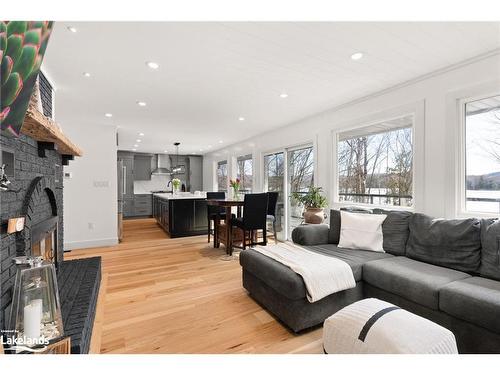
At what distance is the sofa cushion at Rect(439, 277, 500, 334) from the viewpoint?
146cm

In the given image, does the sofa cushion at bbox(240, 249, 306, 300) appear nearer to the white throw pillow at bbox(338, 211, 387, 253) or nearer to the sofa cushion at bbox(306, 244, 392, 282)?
the sofa cushion at bbox(306, 244, 392, 282)

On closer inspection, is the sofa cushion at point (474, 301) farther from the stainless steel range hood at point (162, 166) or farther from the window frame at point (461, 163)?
the stainless steel range hood at point (162, 166)

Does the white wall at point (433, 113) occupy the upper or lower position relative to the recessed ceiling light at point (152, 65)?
lower

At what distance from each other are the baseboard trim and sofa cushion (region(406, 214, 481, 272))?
16.1 ft

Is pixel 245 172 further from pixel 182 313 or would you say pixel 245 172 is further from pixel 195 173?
pixel 182 313

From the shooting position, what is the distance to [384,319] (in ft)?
4.38

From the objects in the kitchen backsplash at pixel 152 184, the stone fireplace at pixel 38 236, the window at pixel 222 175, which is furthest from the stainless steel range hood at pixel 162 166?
the stone fireplace at pixel 38 236

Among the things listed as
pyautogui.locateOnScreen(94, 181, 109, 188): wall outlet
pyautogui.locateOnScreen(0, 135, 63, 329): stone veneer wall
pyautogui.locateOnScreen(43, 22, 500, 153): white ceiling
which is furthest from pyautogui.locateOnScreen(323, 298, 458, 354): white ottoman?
pyautogui.locateOnScreen(94, 181, 109, 188): wall outlet

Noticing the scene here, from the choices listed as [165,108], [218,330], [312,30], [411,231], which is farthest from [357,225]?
[165,108]

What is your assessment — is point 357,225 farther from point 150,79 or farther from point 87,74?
point 87,74

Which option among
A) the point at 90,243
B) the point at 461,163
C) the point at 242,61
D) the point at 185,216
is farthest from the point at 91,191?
the point at 461,163

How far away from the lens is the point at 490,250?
191cm

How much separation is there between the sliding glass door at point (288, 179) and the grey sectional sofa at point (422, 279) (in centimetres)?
222

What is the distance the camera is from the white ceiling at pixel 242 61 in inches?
72.6
